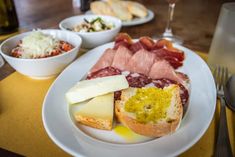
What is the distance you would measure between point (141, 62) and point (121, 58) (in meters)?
0.08

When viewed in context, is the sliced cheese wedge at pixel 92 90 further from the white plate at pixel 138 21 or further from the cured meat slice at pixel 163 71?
the white plate at pixel 138 21

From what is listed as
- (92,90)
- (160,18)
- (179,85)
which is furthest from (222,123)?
(160,18)

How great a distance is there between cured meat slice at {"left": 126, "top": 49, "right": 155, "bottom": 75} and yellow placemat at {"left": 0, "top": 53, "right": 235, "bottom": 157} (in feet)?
1.02

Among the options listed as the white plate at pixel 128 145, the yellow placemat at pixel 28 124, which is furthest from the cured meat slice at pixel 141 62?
the yellow placemat at pixel 28 124

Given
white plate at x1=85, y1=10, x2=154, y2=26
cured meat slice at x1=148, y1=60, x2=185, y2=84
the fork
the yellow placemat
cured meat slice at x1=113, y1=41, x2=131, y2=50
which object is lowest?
the yellow placemat

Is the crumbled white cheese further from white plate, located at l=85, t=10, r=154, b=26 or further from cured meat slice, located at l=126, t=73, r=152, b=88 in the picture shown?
A: white plate, located at l=85, t=10, r=154, b=26

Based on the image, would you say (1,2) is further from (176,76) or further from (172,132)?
(172,132)

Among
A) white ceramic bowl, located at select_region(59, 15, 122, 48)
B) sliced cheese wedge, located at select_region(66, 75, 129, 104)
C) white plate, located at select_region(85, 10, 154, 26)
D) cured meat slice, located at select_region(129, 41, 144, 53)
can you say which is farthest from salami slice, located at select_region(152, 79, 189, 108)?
white plate, located at select_region(85, 10, 154, 26)

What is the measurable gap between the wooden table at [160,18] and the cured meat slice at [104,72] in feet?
1.20

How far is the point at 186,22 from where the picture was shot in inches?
56.8

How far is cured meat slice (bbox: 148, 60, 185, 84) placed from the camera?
2.72 ft

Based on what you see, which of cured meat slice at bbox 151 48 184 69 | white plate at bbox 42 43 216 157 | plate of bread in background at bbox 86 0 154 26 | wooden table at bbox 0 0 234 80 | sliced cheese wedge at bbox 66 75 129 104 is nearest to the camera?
white plate at bbox 42 43 216 157

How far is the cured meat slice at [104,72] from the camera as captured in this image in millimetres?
813

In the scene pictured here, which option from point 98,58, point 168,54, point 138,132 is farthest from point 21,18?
point 138,132
